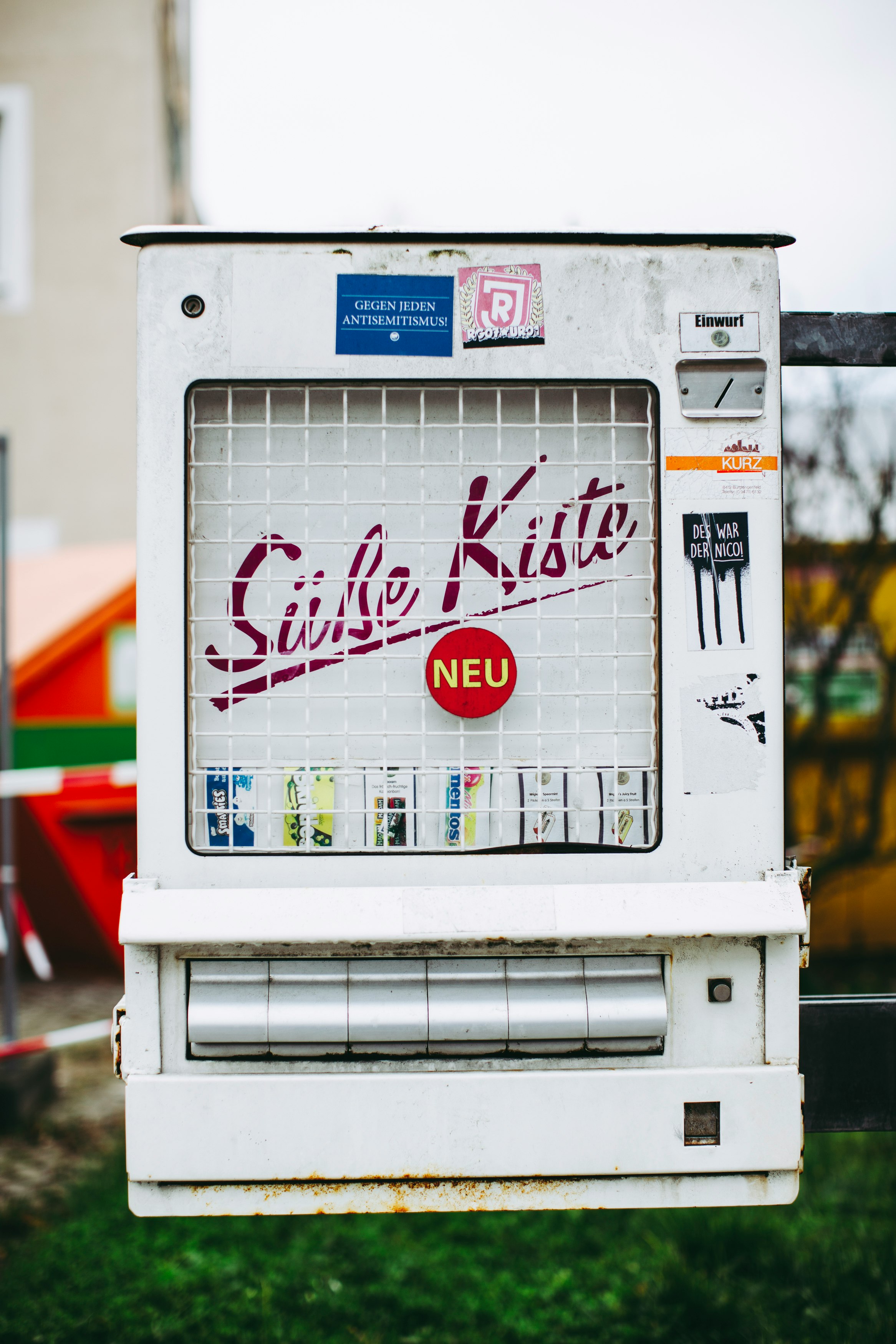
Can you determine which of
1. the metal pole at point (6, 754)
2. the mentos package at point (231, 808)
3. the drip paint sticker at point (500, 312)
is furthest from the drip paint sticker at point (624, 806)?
the metal pole at point (6, 754)

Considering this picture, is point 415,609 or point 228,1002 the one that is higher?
point 415,609

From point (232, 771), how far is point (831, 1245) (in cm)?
251

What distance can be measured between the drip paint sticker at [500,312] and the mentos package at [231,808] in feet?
2.37

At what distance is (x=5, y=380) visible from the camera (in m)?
8.16

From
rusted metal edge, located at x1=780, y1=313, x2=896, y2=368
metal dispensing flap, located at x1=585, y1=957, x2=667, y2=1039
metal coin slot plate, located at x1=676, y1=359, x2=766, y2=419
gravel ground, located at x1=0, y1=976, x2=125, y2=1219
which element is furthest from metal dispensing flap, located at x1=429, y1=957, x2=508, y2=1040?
gravel ground, located at x1=0, y1=976, x2=125, y2=1219

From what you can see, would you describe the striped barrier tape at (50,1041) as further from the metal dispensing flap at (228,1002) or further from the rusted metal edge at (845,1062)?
the rusted metal edge at (845,1062)

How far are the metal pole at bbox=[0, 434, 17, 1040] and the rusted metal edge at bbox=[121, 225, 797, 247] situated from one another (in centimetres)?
276

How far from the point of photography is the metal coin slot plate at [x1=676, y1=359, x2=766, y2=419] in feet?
4.87

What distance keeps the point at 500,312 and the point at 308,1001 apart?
104cm

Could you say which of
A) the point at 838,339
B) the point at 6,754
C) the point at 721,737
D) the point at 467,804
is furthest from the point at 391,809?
the point at 6,754

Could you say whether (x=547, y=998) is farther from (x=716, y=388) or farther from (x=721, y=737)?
(x=716, y=388)

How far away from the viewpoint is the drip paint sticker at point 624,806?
152cm

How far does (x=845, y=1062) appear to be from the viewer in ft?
5.56

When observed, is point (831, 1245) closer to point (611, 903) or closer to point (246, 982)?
point (611, 903)
